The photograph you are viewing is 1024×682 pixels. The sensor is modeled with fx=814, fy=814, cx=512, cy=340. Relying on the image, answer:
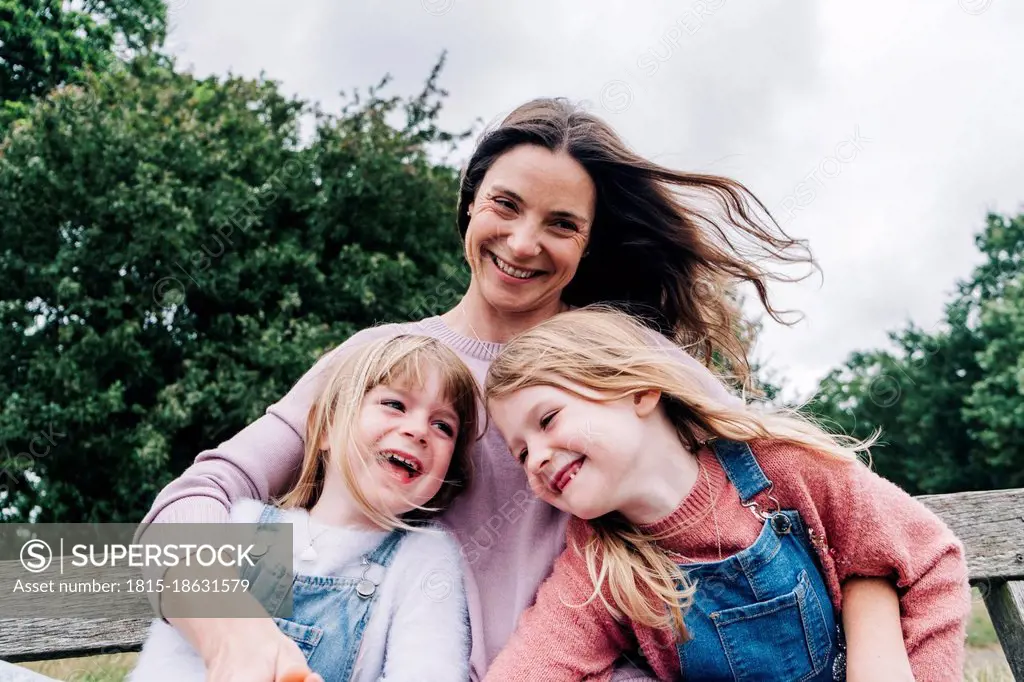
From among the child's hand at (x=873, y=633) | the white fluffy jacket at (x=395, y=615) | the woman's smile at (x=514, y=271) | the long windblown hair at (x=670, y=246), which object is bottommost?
the child's hand at (x=873, y=633)

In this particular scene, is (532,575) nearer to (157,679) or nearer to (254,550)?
(254,550)

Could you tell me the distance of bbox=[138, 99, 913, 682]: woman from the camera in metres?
1.95

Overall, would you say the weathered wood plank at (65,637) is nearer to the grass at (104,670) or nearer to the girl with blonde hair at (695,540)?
the grass at (104,670)

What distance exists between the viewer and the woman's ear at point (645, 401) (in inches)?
76.5

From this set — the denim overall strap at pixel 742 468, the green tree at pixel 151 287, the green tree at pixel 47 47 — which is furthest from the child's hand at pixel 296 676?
the green tree at pixel 47 47

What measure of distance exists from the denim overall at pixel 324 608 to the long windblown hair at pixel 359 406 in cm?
17

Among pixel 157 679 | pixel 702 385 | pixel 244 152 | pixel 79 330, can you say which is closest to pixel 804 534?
pixel 702 385

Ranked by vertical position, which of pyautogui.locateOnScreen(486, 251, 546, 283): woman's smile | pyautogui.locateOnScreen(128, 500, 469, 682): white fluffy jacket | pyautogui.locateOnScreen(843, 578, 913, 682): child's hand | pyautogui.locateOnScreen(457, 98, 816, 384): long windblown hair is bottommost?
pyautogui.locateOnScreen(843, 578, 913, 682): child's hand

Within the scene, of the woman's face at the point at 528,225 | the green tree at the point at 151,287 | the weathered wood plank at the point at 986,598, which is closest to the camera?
the weathered wood plank at the point at 986,598

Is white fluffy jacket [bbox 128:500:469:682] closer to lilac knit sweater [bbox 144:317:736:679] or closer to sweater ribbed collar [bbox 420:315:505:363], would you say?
lilac knit sweater [bbox 144:317:736:679]

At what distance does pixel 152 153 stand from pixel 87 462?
311cm

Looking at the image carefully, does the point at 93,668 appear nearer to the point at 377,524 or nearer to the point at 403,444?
the point at 377,524

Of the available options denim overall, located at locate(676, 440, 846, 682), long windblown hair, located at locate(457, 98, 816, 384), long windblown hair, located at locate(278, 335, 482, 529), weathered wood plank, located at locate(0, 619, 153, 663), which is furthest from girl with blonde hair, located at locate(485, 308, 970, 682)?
weathered wood plank, located at locate(0, 619, 153, 663)

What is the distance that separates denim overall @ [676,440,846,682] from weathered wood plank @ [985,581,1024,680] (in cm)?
63
